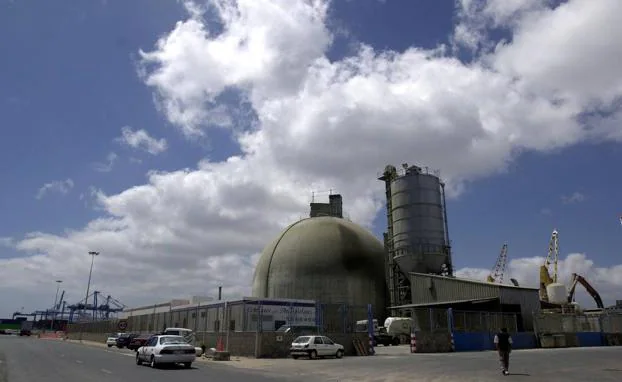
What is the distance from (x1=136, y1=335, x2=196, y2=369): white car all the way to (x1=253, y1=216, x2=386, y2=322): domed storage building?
41.0 m

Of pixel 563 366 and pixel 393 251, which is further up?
pixel 393 251

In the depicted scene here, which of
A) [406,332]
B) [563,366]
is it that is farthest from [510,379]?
[406,332]

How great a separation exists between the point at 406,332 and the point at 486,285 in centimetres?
Answer: 1162

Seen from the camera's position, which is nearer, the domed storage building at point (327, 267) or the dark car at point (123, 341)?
the dark car at point (123, 341)

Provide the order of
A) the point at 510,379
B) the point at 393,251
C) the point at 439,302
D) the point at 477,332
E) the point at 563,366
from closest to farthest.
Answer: the point at 510,379 < the point at 563,366 < the point at 477,332 < the point at 439,302 < the point at 393,251

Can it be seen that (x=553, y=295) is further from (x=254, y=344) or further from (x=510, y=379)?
(x=510, y=379)

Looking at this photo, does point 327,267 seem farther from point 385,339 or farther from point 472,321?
point 472,321

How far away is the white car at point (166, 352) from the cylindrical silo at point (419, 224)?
3932 centimetres

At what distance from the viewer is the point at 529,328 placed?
153 ft

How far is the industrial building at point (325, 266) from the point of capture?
66.1 metres

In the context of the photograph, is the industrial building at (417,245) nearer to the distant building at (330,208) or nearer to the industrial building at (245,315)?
the industrial building at (245,315)

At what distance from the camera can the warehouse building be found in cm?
4609

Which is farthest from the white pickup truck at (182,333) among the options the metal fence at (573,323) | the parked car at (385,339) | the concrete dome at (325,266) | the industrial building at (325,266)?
the metal fence at (573,323)

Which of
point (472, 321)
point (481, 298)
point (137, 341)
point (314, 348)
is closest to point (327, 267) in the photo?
point (481, 298)
